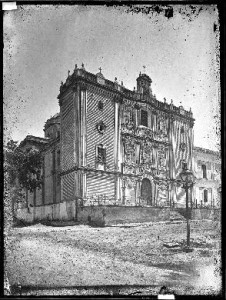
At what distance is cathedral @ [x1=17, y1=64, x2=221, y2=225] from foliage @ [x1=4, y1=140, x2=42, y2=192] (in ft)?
0.31

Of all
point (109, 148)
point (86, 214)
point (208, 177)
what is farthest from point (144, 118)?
point (86, 214)

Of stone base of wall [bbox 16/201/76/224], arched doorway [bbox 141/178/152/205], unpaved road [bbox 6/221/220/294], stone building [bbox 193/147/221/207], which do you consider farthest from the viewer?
arched doorway [bbox 141/178/152/205]

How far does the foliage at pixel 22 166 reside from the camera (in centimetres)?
515

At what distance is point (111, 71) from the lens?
532 cm

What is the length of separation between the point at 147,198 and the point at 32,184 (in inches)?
58.1

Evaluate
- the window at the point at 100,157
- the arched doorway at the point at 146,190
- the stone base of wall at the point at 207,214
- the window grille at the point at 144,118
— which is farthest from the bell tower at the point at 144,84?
the stone base of wall at the point at 207,214

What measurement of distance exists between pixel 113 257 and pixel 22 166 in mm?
1572

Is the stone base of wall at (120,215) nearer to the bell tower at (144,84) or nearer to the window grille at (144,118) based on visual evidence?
the window grille at (144,118)

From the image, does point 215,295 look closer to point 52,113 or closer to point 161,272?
point 161,272

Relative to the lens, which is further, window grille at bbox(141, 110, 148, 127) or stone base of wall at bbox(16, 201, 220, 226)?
window grille at bbox(141, 110, 148, 127)

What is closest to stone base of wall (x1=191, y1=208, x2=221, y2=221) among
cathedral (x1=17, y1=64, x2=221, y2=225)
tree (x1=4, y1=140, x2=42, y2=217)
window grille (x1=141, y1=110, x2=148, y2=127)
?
cathedral (x1=17, y1=64, x2=221, y2=225)

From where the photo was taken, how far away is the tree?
203 inches

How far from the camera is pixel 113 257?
16.6ft

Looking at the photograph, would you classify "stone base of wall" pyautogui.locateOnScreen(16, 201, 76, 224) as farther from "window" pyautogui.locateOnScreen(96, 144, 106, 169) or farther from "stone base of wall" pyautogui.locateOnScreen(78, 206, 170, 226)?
"window" pyautogui.locateOnScreen(96, 144, 106, 169)
